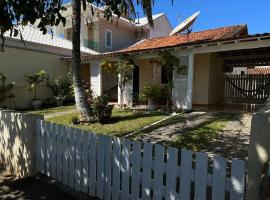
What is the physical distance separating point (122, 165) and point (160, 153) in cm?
75

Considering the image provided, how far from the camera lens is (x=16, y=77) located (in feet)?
52.7

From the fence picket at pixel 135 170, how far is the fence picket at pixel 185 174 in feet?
2.27

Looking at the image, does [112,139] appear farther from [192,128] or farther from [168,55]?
[168,55]

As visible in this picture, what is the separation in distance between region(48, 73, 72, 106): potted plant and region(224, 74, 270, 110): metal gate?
32.9 feet

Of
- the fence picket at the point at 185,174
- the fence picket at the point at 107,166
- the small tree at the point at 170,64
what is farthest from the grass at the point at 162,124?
the fence picket at the point at 185,174

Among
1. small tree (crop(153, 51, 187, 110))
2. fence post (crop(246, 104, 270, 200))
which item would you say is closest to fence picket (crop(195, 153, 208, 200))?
fence post (crop(246, 104, 270, 200))

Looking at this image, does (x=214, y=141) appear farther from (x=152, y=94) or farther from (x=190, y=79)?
(x=152, y=94)

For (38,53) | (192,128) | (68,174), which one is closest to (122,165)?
(68,174)

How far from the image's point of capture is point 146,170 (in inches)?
144

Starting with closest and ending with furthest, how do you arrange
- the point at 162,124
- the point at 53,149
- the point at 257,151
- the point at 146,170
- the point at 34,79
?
the point at 257,151
the point at 146,170
the point at 53,149
the point at 162,124
the point at 34,79

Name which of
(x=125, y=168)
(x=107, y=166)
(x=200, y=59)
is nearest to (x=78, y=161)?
(x=107, y=166)

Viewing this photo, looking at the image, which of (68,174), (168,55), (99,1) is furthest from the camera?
(168,55)

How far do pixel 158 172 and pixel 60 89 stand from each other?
48.3 ft

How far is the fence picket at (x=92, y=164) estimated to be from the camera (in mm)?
4316
